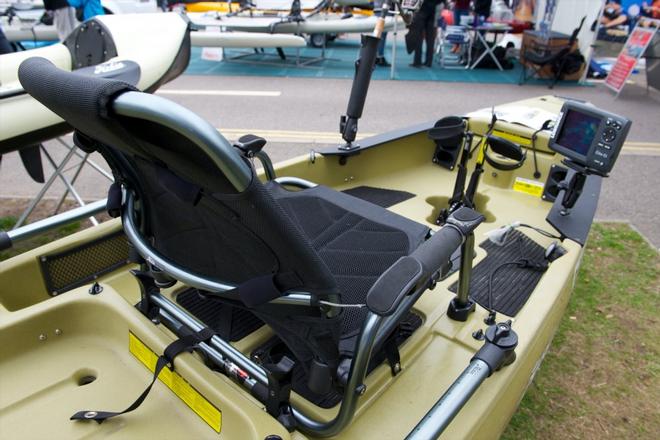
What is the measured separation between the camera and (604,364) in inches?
101

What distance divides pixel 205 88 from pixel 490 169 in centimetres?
588

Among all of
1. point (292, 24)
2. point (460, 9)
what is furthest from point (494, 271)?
point (460, 9)

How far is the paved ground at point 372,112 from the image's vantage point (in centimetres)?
457

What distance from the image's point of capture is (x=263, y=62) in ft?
32.9

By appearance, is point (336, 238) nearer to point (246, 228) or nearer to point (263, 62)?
point (246, 228)

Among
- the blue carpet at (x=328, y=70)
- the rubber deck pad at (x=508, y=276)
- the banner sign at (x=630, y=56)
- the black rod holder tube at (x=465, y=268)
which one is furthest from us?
the blue carpet at (x=328, y=70)

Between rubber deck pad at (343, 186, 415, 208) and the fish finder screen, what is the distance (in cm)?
107

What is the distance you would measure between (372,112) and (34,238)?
483cm

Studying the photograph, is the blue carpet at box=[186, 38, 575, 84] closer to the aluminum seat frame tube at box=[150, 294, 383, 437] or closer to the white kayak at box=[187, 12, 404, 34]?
the white kayak at box=[187, 12, 404, 34]

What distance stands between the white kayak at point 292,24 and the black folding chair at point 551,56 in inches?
97.3

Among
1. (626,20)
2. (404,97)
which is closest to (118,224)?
(404,97)

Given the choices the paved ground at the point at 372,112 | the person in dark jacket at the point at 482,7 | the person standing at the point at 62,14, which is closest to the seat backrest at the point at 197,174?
the paved ground at the point at 372,112

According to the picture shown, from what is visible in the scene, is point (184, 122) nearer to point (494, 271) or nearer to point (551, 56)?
point (494, 271)

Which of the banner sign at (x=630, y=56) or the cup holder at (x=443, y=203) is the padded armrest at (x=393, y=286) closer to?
the cup holder at (x=443, y=203)
